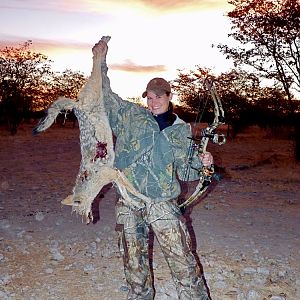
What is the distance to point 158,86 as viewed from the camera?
4.34 meters

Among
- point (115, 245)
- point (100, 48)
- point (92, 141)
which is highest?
point (100, 48)

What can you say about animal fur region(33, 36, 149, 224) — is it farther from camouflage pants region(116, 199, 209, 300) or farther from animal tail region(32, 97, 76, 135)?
camouflage pants region(116, 199, 209, 300)

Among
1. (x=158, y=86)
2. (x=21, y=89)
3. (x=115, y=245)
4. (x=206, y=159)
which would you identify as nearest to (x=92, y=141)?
(x=158, y=86)

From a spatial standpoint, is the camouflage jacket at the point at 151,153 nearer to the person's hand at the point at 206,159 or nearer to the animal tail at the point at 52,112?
the person's hand at the point at 206,159

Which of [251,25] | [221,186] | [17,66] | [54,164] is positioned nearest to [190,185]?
[221,186]

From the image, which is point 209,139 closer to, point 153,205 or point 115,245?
point 153,205

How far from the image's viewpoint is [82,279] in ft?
19.0

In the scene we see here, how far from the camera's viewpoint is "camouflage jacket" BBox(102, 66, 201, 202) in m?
4.36

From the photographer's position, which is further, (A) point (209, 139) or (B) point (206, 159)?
(A) point (209, 139)

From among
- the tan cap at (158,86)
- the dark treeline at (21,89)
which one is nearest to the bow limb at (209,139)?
the tan cap at (158,86)

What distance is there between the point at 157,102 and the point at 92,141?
0.62m

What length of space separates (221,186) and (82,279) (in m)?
6.81

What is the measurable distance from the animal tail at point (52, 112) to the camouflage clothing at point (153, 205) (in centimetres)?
47

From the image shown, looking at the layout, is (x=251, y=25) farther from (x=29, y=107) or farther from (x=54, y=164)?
(x=29, y=107)
